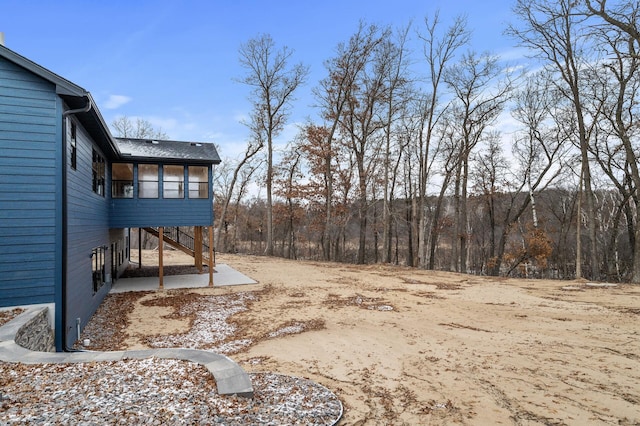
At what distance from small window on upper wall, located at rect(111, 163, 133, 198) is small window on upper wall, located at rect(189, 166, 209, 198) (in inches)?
71.7

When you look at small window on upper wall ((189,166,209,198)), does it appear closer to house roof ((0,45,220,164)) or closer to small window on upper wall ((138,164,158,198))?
house roof ((0,45,220,164))

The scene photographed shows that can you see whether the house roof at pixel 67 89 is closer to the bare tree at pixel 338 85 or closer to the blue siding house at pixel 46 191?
the blue siding house at pixel 46 191

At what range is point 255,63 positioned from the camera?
23016 millimetres

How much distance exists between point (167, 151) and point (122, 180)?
1714 mm

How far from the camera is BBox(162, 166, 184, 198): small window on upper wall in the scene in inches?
441

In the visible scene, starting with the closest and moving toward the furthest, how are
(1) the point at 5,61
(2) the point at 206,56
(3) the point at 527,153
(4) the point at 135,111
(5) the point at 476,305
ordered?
(1) the point at 5,61
(5) the point at 476,305
(2) the point at 206,56
(3) the point at 527,153
(4) the point at 135,111

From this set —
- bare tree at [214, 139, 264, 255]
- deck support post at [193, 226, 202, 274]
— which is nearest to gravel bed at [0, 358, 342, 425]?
deck support post at [193, 226, 202, 274]

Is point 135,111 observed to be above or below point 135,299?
above

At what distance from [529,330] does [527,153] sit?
16430mm

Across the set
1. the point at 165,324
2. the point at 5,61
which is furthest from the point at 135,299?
the point at 5,61

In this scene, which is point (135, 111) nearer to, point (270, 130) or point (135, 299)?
point (270, 130)

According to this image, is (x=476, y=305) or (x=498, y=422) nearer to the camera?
(x=498, y=422)

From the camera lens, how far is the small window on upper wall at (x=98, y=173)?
852cm

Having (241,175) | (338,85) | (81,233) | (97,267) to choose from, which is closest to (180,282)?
(97,267)
